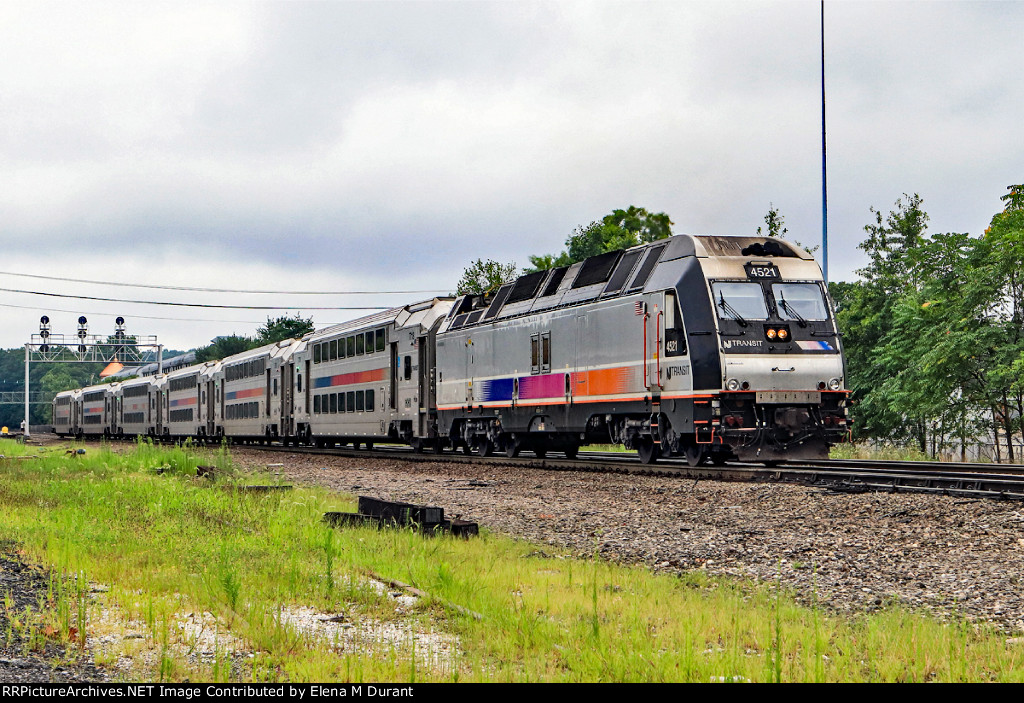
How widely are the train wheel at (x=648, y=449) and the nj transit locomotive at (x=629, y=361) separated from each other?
0.03 m

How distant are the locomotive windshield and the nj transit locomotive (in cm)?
2

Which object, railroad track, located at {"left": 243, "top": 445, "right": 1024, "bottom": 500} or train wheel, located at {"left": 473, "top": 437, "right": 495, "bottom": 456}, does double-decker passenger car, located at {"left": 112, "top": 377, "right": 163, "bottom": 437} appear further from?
railroad track, located at {"left": 243, "top": 445, "right": 1024, "bottom": 500}

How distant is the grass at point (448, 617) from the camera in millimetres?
4977

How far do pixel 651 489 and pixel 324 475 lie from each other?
8363 millimetres

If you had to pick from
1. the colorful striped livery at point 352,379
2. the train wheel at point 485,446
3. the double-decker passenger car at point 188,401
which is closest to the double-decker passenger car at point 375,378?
the colorful striped livery at point 352,379

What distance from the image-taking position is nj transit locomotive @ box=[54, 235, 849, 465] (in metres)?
16.5

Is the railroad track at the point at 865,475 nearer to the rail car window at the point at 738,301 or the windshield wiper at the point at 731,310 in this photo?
the windshield wiper at the point at 731,310

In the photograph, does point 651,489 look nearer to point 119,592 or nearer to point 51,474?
point 119,592

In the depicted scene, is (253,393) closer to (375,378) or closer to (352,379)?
(352,379)

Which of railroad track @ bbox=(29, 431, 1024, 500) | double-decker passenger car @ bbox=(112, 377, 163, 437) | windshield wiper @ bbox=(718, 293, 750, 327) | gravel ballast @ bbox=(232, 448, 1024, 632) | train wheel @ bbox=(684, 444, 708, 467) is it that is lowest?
gravel ballast @ bbox=(232, 448, 1024, 632)

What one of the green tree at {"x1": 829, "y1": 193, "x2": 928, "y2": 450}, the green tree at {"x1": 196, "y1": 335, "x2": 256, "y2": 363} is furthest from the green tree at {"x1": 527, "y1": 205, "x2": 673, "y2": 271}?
the green tree at {"x1": 196, "y1": 335, "x2": 256, "y2": 363}

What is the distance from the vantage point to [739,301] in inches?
663

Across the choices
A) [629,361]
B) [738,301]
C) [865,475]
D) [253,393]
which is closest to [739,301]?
[738,301]
